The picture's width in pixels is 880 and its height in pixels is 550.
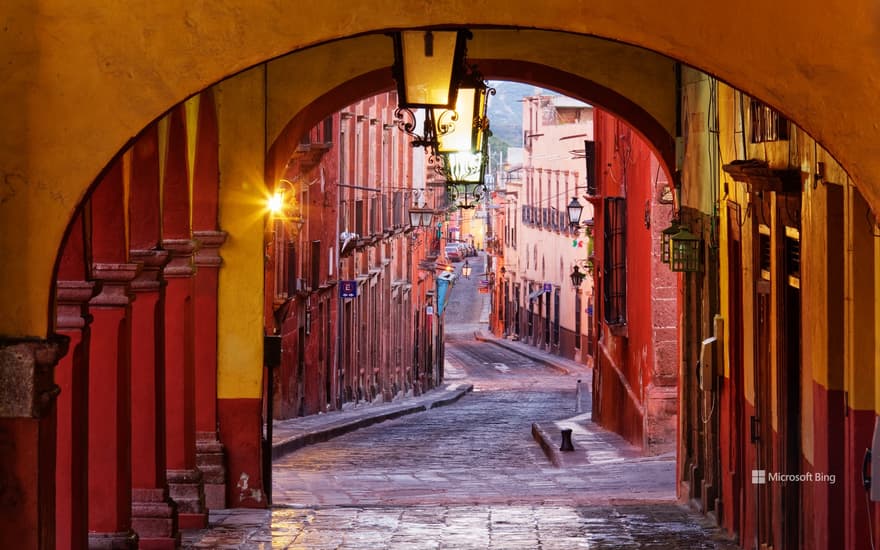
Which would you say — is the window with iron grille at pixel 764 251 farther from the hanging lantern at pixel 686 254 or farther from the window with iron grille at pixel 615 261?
the window with iron grille at pixel 615 261

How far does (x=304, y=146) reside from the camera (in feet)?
75.0

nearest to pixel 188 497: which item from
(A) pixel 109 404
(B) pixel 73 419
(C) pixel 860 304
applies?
(A) pixel 109 404

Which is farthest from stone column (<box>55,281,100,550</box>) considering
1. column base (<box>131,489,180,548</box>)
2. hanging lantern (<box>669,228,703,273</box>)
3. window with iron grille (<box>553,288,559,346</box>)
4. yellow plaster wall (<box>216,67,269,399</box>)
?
window with iron grille (<box>553,288,559,346</box>)

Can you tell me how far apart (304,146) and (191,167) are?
30.9 feet

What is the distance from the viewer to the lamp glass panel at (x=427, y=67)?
8734mm

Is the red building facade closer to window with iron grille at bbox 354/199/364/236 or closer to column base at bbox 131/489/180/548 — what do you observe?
window with iron grille at bbox 354/199/364/236

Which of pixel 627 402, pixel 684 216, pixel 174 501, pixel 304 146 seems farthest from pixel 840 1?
pixel 304 146

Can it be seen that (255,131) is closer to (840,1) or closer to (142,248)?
(142,248)

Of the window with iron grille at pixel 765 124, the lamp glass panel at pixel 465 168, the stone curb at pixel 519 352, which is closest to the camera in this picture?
the window with iron grille at pixel 765 124

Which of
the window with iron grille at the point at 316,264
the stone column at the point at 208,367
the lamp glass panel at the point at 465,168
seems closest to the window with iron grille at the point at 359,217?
the window with iron grille at the point at 316,264

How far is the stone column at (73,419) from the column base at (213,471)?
18.0 ft

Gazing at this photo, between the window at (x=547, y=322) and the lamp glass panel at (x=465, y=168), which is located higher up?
the lamp glass panel at (x=465, y=168)

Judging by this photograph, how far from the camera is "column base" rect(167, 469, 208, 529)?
13.3 metres

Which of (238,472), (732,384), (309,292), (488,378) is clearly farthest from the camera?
(488,378)
